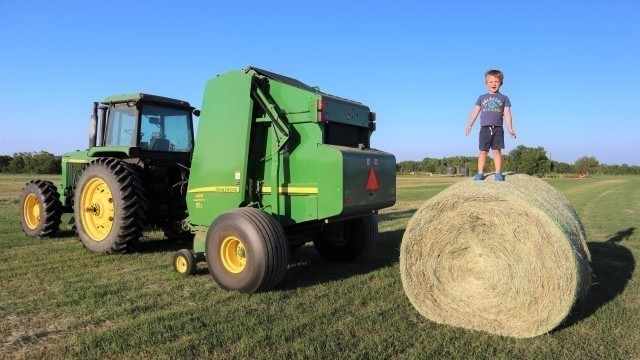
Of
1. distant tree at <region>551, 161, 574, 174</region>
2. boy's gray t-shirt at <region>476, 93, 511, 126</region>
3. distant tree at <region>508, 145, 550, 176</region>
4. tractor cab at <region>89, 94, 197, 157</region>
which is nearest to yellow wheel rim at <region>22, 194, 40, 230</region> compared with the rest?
tractor cab at <region>89, 94, 197, 157</region>

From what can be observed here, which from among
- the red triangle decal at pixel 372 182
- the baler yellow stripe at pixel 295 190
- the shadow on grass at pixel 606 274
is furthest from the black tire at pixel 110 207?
the shadow on grass at pixel 606 274

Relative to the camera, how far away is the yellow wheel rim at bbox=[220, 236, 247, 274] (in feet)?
17.7

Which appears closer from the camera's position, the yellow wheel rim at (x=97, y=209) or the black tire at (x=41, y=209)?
the yellow wheel rim at (x=97, y=209)

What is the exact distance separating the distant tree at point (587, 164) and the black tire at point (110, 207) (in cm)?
10844

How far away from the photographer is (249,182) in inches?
229

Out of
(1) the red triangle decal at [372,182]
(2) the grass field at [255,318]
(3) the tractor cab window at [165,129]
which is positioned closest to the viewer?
(2) the grass field at [255,318]

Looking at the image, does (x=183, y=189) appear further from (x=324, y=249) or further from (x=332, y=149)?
(x=332, y=149)

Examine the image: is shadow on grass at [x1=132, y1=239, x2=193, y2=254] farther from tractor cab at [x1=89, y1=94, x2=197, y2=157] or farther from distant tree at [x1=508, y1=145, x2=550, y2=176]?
distant tree at [x1=508, y1=145, x2=550, y2=176]

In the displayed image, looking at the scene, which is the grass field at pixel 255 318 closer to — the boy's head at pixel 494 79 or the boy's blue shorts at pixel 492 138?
the boy's blue shorts at pixel 492 138

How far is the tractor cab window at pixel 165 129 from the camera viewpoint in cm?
765

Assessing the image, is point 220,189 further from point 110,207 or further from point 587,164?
point 587,164

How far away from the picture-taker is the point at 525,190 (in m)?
4.38

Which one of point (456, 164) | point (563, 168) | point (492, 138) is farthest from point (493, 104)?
point (563, 168)

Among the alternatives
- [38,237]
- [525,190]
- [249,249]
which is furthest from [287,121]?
[38,237]
